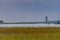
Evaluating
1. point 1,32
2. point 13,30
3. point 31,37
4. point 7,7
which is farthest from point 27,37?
point 7,7

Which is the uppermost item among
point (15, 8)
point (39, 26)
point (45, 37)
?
point (15, 8)

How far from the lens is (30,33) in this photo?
1.10 meters

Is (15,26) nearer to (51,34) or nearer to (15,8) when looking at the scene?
(15,8)

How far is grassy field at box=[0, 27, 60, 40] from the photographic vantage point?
109 centimetres

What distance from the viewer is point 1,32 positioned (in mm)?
1082

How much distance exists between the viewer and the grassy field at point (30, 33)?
109 cm

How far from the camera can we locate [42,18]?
1.20 m

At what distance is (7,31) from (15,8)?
263 mm

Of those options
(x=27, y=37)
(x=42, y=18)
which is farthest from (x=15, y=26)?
(x=42, y=18)

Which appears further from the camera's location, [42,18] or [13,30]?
[42,18]

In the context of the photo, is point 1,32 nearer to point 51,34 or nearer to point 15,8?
point 15,8

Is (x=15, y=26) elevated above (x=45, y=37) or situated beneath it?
elevated above

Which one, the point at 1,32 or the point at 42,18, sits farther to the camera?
the point at 42,18

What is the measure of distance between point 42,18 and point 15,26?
11.8 inches
